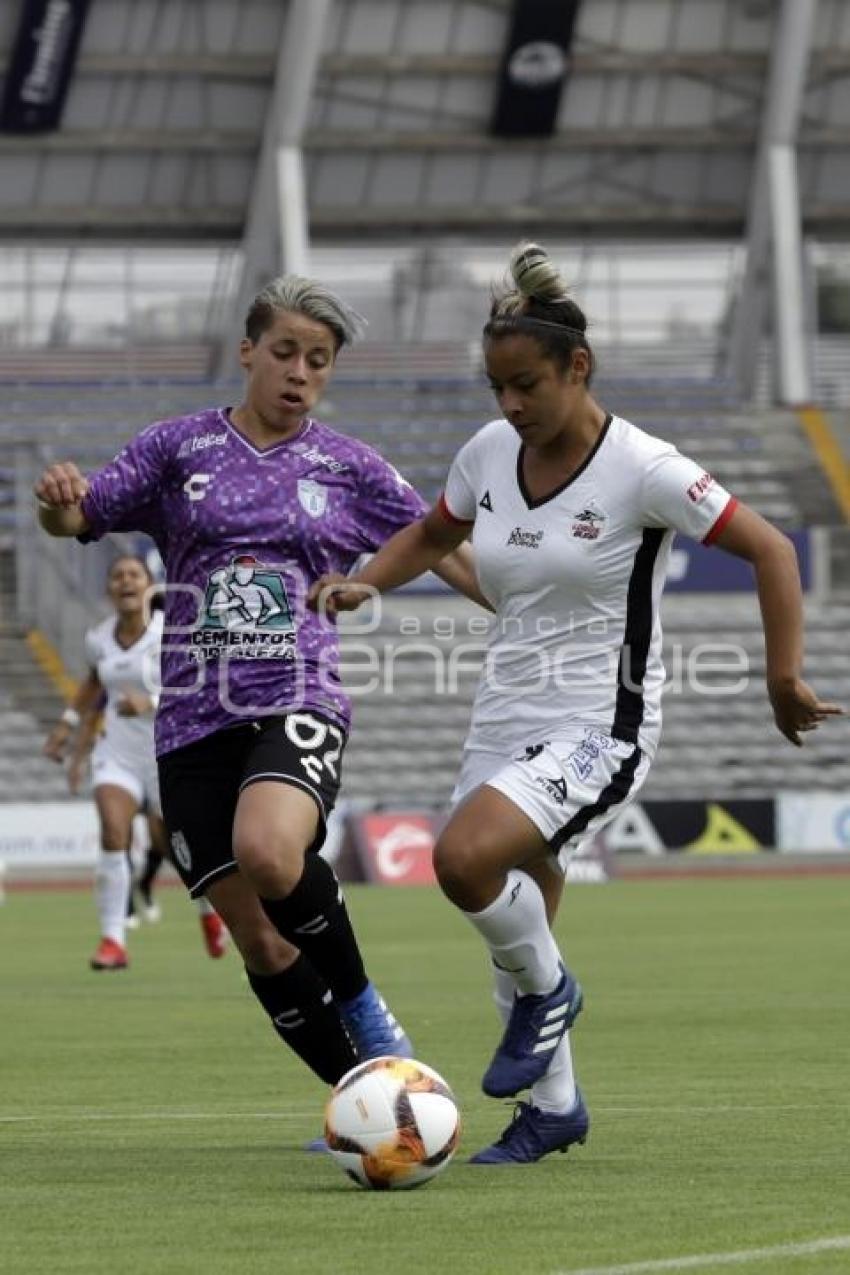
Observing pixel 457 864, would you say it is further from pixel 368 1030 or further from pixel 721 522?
pixel 721 522

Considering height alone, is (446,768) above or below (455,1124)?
below

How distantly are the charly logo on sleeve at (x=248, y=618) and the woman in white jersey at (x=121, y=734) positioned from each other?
8.33 m

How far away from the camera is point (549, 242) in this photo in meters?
39.6

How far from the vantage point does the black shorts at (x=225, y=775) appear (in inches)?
295

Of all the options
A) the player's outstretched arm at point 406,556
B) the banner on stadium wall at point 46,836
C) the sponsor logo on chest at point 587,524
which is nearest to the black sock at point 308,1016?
the player's outstretched arm at point 406,556

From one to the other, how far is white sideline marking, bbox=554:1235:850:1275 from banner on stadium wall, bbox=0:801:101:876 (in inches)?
938

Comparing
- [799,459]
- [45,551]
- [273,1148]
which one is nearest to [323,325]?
[273,1148]

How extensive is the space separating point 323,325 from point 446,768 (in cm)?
2477

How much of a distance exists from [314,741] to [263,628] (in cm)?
33

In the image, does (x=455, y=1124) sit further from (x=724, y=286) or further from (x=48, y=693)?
(x=724, y=286)

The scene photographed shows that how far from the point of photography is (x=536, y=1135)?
712 cm

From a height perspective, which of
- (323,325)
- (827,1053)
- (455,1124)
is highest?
(323,325)

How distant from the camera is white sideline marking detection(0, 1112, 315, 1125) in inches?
329

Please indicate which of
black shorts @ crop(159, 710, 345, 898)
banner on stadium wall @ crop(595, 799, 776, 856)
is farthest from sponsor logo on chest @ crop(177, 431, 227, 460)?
banner on stadium wall @ crop(595, 799, 776, 856)
